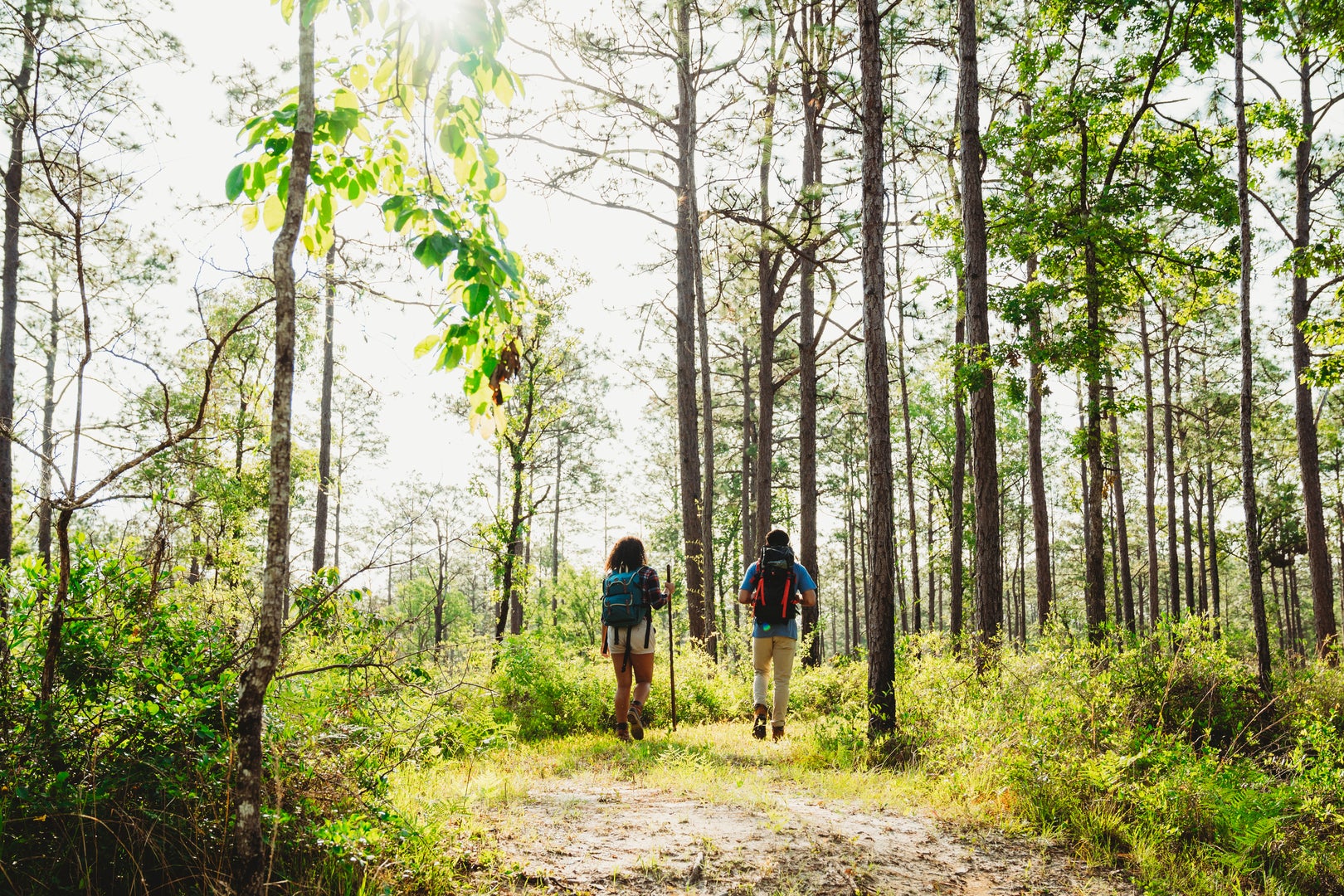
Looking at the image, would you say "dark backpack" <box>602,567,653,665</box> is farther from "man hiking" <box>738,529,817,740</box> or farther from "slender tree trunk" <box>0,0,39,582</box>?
"slender tree trunk" <box>0,0,39,582</box>

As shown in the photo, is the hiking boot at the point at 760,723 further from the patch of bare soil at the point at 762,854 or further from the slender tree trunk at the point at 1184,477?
the slender tree trunk at the point at 1184,477

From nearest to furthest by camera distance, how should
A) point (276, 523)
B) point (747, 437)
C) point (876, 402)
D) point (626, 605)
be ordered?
1. point (276, 523)
2. point (876, 402)
3. point (626, 605)
4. point (747, 437)

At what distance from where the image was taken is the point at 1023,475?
3091cm

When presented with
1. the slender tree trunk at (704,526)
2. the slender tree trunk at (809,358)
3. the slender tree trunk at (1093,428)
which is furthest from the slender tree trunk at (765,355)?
the slender tree trunk at (1093,428)

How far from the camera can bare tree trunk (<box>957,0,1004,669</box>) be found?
917 cm

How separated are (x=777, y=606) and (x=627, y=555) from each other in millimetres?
1603

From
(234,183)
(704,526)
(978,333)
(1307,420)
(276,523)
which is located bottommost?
(276,523)

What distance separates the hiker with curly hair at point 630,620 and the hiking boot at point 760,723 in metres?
1.21

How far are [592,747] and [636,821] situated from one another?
281cm

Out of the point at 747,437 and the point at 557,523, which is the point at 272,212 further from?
the point at 557,523

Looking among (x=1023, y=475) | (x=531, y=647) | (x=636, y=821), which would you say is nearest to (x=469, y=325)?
(x=636, y=821)

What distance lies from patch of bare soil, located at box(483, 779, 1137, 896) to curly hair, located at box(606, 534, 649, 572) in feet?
9.31

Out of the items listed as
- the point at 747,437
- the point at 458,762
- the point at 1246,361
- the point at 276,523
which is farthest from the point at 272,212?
the point at 747,437

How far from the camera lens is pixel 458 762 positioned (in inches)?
207
